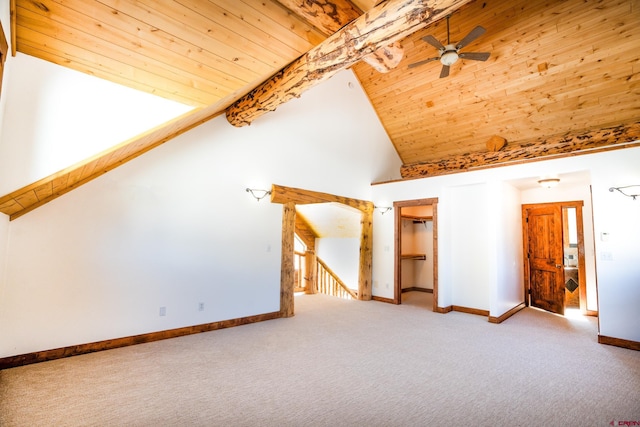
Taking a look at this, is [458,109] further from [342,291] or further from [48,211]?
[48,211]

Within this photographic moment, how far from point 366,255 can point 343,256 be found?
76.5 inches

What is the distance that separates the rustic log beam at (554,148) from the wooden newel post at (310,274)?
11.6 feet

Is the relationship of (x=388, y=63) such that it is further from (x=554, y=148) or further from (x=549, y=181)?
(x=554, y=148)

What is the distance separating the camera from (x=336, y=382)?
296cm

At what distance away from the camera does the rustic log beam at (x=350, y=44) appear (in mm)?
2426

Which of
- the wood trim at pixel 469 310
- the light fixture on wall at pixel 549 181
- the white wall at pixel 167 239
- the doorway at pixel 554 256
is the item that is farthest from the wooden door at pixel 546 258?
the white wall at pixel 167 239

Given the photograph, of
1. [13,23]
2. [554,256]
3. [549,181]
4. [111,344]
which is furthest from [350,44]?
[554,256]

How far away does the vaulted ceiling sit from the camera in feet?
8.15

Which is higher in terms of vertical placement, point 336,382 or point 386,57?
point 386,57

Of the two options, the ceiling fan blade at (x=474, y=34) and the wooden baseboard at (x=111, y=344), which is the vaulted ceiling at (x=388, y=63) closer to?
the ceiling fan blade at (x=474, y=34)

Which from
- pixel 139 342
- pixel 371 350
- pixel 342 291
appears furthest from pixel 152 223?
pixel 342 291

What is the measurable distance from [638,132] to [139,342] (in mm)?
7971

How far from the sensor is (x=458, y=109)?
653 centimetres

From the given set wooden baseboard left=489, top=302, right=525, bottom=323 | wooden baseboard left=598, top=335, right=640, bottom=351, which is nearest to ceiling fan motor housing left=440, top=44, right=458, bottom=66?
wooden baseboard left=489, top=302, right=525, bottom=323
